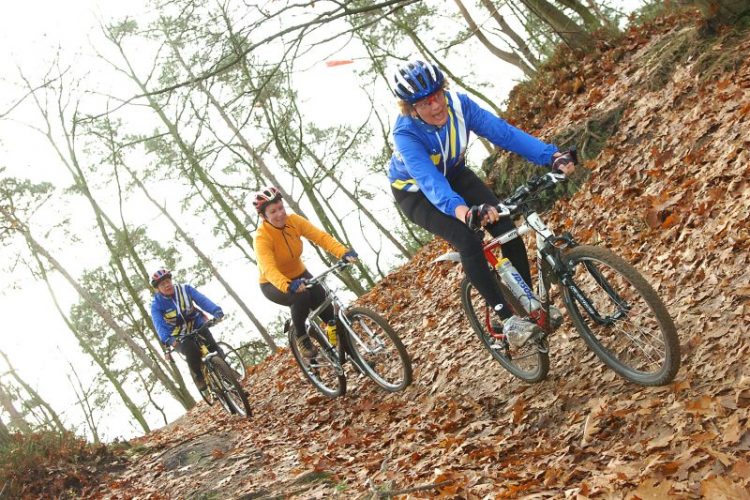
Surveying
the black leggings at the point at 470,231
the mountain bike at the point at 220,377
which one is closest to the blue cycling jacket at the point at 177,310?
the mountain bike at the point at 220,377

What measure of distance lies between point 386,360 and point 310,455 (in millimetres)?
1469

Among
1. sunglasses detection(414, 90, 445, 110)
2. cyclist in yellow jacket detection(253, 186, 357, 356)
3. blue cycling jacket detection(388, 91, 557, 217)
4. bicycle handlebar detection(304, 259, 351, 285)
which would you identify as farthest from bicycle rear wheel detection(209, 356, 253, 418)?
sunglasses detection(414, 90, 445, 110)

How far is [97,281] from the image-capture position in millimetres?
28078

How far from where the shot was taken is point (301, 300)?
7.85m

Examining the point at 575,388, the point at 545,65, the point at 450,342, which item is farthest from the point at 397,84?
the point at 545,65

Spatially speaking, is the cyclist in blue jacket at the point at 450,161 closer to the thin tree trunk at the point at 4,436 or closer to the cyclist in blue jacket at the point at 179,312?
the cyclist in blue jacket at the point at 179,312

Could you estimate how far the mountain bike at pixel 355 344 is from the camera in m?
7.05

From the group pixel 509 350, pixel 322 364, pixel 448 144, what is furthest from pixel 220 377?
pixel 448 144

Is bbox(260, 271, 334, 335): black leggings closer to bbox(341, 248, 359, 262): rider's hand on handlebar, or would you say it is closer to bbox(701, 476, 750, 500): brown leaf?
bbox(341, 248, 359, 262): rider's hand on handlebar

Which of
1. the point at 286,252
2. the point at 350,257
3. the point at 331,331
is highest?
the point at 286,252

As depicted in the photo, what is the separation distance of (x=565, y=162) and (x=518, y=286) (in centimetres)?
114

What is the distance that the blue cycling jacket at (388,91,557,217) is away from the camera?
4.79m

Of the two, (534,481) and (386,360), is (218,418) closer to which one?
(386,360)

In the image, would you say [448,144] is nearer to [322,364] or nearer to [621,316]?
[621,316]
